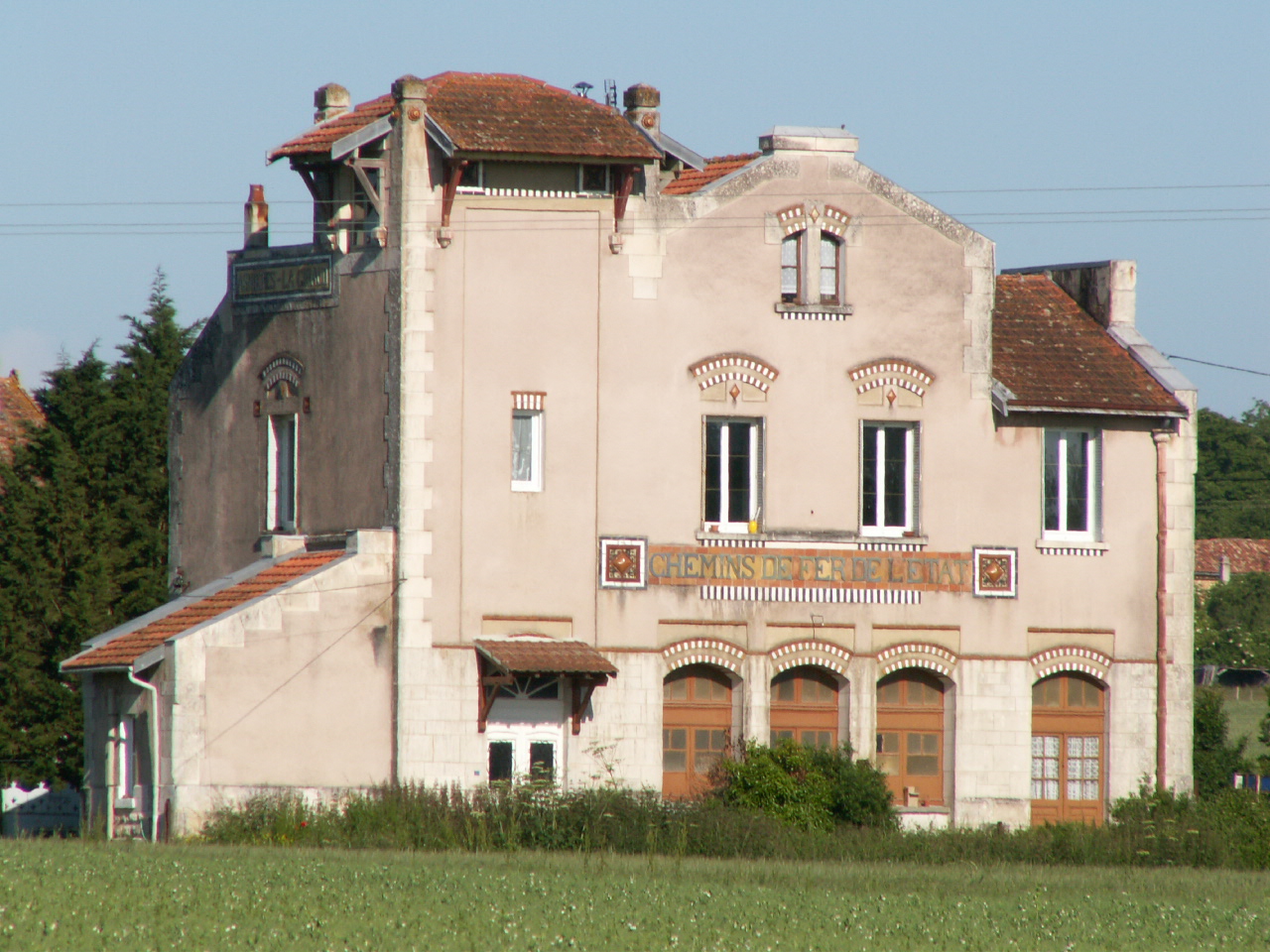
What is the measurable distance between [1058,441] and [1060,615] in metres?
2.68

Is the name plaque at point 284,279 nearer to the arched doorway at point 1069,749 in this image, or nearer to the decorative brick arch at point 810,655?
the decorative brick arch at point 810,655

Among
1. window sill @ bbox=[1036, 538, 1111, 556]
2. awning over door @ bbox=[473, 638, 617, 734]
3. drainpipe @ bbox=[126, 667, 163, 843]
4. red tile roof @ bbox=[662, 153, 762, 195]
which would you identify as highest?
red tile roof @ bbox=[662, 153, 762, 195]

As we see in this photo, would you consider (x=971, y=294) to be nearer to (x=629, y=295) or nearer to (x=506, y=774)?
(x=629, y=295)

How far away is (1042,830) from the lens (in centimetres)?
3188

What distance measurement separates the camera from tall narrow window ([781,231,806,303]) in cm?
3306

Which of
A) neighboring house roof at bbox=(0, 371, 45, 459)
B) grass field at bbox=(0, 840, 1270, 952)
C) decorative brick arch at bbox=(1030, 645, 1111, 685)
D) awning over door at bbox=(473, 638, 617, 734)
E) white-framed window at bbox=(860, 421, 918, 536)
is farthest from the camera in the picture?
neighboring house roof at bbox=(0, 371, 45, 459)

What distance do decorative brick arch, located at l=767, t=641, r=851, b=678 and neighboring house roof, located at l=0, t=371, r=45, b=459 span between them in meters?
17.9

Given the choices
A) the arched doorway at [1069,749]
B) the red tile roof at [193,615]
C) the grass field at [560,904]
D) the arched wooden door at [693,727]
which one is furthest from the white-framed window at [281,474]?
the arched doorway at [1069,749]

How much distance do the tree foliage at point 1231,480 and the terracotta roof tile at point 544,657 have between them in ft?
215

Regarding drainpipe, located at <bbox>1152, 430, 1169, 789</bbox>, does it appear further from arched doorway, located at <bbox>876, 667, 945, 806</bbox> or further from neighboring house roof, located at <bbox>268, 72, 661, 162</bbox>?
neighboring house roof, located at <bbox>268, 72, 661, 162</bbox>

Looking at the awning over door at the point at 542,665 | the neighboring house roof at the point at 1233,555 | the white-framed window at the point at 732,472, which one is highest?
the neighboring house roof at the point at 1233,555

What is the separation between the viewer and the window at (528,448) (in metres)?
31.6

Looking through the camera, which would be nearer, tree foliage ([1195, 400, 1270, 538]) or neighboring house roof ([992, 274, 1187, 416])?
neighboring house roof ([992, 274, 1187, 416])

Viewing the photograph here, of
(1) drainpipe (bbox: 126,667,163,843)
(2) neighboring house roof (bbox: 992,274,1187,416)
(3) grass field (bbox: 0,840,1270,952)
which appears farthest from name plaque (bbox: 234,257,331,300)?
(2) neighboring house roof (bbox: 992,274,1187,416)
